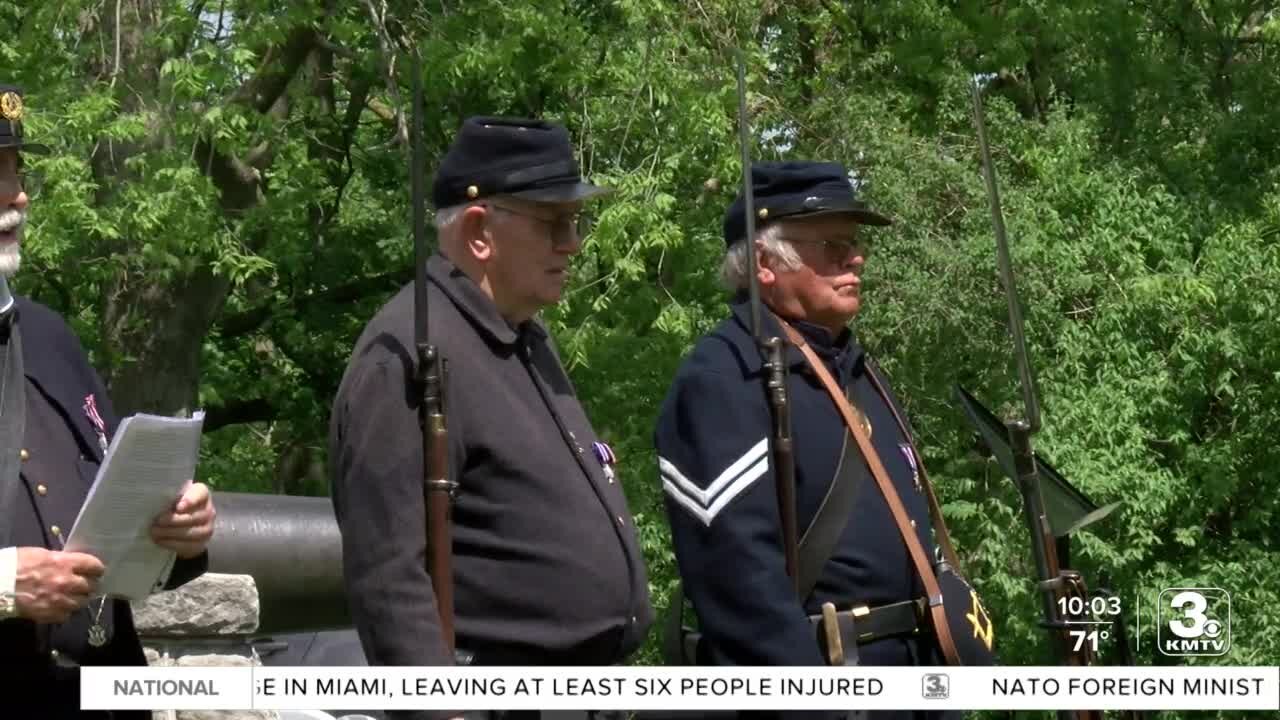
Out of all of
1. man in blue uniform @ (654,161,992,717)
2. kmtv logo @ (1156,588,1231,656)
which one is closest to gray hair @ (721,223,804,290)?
man in blue uniform @ (654,161,992,717)

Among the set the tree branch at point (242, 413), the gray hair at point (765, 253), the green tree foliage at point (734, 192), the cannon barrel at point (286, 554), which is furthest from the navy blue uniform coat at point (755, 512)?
the tree branch at point (242, 413)

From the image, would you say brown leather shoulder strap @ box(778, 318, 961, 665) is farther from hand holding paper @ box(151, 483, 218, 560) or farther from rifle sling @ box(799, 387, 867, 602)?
hand holding paper @ box(151, 483, 218, 560)

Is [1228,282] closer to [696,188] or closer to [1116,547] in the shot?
[1116,547]

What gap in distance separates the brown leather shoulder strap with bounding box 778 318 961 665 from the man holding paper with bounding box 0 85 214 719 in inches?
56.2

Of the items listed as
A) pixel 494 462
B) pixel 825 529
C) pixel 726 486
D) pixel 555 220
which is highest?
pixel 555 220

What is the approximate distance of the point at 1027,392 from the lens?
543 centimetres

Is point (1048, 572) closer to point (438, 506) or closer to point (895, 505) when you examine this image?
point (895, 505)

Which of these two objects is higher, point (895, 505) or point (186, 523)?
point (186, 523)

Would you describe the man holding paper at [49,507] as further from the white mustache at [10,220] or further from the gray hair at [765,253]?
the gray hair at [765,253]

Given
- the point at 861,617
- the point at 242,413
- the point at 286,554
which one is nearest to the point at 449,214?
the point at 861,617

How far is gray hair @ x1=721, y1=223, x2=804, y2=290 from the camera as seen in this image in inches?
202

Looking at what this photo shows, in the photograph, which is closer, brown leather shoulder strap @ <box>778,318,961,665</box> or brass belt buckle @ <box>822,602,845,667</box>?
brass belt buckle @ <box>822,602,845,667</box>

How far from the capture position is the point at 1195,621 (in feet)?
46.9

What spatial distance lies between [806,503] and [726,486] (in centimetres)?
19
